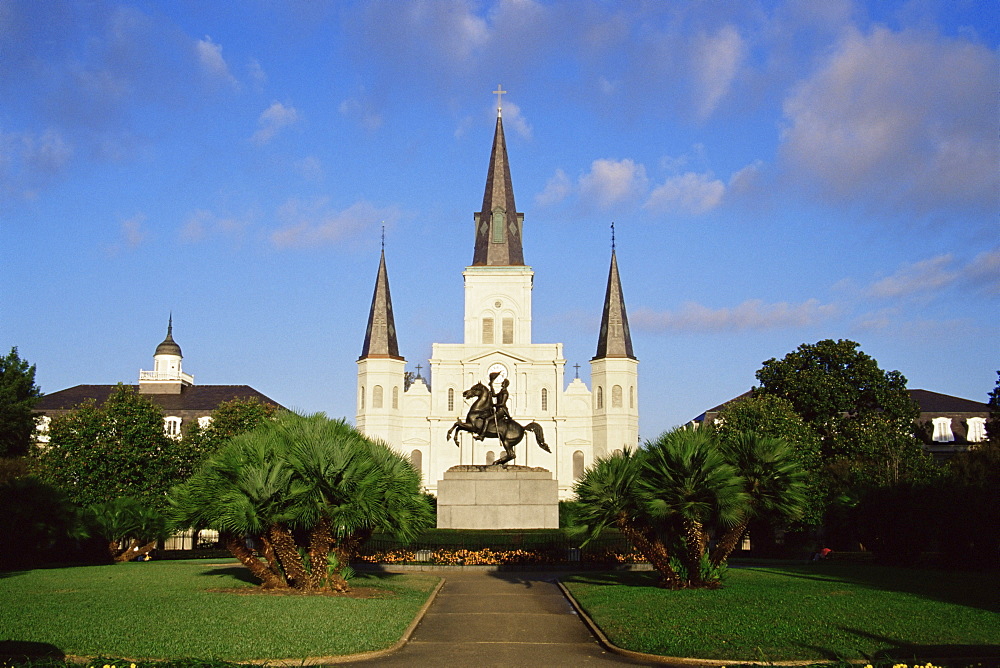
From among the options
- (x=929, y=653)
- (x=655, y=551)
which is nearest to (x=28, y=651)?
(x=929, y=653)

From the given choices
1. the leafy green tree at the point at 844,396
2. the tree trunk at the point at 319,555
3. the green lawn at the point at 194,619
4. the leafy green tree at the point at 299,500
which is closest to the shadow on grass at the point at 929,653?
the green lawn at the point at 194,619

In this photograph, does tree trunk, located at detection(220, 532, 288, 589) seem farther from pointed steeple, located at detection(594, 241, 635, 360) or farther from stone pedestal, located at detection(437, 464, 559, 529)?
pointed steeple, located at detection(594, 241, 635, 360)

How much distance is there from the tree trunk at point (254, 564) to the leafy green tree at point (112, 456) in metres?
20.1

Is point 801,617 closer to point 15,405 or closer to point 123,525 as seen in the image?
point 123,525

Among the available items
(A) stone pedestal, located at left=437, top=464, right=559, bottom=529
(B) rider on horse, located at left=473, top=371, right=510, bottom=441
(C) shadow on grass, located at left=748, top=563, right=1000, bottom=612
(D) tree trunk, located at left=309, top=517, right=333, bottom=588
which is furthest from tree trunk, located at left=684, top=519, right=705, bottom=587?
(B) rider on horse, located at left=473, top=371, right=510, bottom=441

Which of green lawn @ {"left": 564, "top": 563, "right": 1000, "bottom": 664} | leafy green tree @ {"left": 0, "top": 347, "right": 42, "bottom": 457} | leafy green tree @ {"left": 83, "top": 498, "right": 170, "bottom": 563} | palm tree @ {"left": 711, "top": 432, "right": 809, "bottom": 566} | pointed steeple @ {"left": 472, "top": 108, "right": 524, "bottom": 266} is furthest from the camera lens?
pointed steeple @ {"left": 472, "top": 108, "right": 524, "bottom": 266}

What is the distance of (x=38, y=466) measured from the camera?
42406 millimetres

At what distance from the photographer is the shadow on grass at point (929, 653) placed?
12.2m

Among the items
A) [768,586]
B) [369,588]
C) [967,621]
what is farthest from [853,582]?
[369,588]

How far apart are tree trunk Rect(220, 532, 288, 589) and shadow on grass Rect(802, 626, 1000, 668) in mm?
11554

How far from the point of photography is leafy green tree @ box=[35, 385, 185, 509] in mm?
39969

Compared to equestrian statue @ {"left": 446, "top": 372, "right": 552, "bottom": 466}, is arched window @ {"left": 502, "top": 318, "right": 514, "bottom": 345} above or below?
above

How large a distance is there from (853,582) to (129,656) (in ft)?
58.3

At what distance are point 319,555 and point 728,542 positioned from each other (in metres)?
9.04
